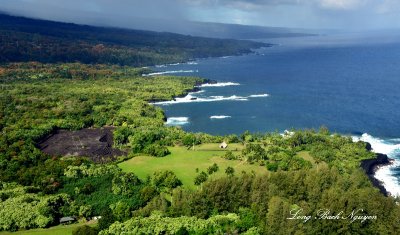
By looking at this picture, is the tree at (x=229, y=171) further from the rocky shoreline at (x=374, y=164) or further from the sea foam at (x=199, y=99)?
the sea foam at (x=199, y=99)

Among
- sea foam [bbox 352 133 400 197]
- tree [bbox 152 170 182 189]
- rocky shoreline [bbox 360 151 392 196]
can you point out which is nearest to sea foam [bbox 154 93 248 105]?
sea foam [bbox 352 133 400 197]

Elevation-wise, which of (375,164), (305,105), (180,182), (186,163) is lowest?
(186,163)

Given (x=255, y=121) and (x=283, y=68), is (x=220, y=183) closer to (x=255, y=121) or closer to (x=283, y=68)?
(x=255, y=121)

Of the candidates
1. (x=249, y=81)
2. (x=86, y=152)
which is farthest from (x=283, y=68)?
(x=86, y=152)

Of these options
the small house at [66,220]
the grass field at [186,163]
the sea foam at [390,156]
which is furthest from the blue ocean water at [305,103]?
the small house at [66,220]

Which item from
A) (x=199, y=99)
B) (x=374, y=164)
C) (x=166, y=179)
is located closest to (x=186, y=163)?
(x=166, y=179)

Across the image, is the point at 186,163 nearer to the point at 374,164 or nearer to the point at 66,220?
the point at 66,220
